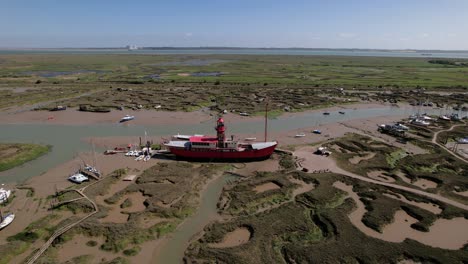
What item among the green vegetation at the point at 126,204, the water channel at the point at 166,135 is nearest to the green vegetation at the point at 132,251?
the water channel at the point at 166,135

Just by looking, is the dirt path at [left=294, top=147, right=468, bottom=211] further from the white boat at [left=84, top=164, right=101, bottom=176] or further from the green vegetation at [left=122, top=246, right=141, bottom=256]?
the white boat at [left=84, top=164, right=101, bottom=176]

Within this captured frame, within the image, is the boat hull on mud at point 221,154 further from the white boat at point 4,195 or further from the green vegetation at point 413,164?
the white boat at point 4,195

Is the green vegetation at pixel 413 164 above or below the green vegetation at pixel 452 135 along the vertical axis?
below

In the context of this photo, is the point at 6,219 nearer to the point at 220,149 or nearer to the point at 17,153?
the point at 17,153

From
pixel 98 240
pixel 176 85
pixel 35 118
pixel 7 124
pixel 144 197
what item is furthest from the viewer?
pixel 176 85

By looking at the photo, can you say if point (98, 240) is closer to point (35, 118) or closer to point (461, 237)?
point (461, 237)

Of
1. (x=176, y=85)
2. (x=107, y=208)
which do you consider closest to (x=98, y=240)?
(x=107, y=208)

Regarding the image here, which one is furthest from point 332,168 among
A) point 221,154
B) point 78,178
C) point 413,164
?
point 78,178
